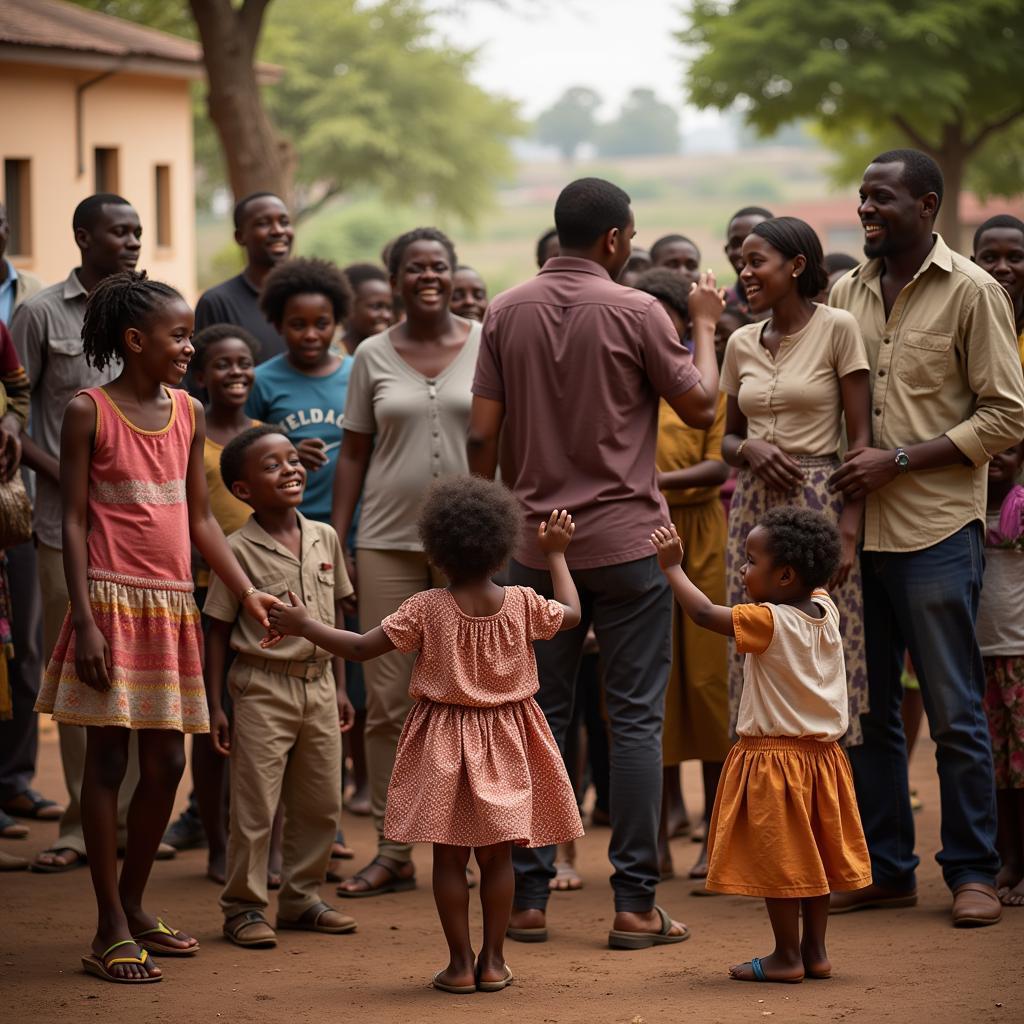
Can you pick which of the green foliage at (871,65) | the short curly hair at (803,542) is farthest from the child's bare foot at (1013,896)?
the green foliage at (871,65)

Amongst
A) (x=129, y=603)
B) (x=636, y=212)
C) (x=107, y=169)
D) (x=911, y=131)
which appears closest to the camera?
(x=129, y=603)

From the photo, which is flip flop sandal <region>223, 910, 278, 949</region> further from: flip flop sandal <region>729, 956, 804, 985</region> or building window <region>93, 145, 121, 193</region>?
building window <region>93, 145, 121, 193</region>

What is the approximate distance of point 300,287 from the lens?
693 cm

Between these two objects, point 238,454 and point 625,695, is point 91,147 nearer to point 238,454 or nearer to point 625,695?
point 238,454

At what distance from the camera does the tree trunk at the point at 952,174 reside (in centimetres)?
3198

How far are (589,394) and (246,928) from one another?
2171mm

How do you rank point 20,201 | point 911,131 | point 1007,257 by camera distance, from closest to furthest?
point 1007,257 < point 20,201 < point 911,131

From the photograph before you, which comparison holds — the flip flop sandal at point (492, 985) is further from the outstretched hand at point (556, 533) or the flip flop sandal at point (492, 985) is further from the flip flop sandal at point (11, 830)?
the flip flop sandal at point (11, 830)

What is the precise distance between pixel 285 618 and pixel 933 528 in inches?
90.8

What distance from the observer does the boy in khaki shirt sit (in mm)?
5695

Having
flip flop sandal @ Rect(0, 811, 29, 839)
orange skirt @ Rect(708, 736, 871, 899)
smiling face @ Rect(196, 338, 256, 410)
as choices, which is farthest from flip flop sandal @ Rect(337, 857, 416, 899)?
smiling face @ Rect(196, 338, 256, 410)

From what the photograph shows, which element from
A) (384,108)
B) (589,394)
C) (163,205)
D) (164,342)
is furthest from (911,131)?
(164,342)

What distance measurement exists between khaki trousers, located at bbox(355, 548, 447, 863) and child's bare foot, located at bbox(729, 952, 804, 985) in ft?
5.94

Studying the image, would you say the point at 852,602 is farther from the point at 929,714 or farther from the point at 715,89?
the point at 715,89
